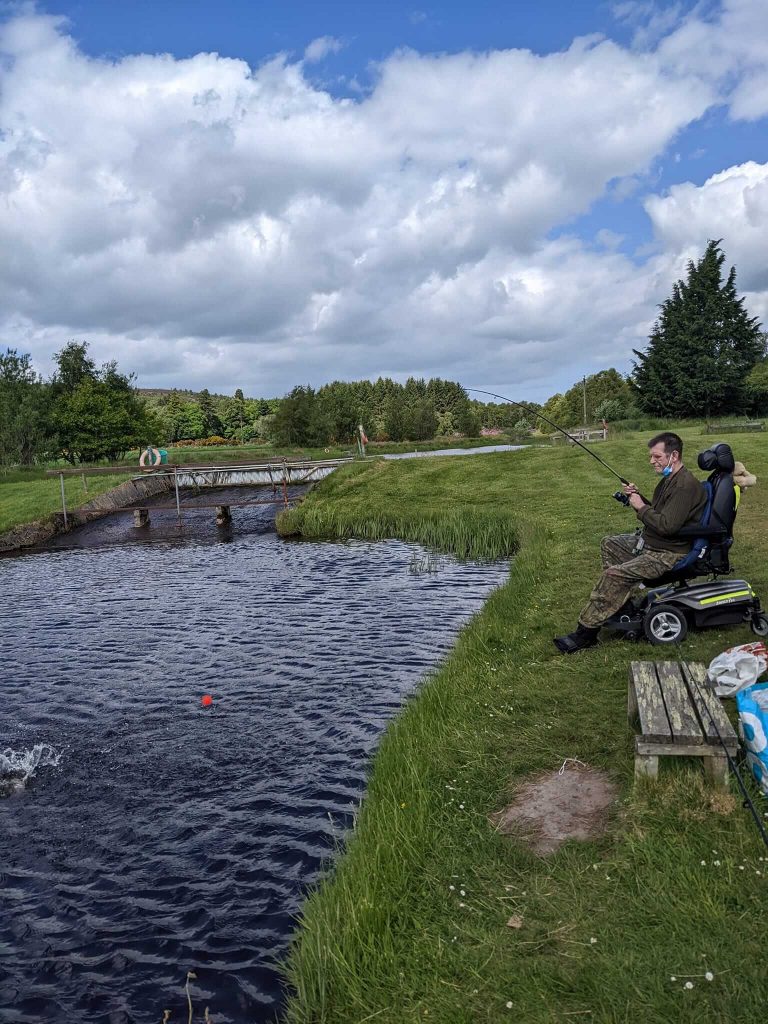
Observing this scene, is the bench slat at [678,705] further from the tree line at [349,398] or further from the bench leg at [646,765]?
the tree line at [349,398]

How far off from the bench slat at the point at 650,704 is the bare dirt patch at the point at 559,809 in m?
0.65

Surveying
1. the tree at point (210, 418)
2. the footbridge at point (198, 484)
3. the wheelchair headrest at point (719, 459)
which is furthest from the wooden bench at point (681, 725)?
the tree at point (210, 418)

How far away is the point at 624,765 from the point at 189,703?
6576mm

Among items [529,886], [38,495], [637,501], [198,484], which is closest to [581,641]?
[637,501]

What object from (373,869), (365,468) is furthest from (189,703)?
(365,468)

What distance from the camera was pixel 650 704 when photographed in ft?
18.6

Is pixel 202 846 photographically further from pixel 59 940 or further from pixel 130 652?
pixel 130 652

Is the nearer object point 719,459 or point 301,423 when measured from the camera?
point 719,459

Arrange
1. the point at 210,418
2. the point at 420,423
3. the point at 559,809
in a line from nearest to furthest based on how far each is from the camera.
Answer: the point at 559,809, the point at 420,423, the point at 210,418

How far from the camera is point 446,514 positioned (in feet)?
77.5

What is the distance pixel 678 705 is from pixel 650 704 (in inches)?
8.4

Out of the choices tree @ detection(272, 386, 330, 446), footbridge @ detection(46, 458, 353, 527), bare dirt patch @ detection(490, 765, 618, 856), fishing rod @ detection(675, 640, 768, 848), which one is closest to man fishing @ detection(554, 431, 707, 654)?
fishing rod @ detection(675, 640, 768, 848)

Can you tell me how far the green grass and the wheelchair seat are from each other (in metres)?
27.6

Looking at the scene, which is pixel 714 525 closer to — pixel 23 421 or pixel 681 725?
pixel 681 725
